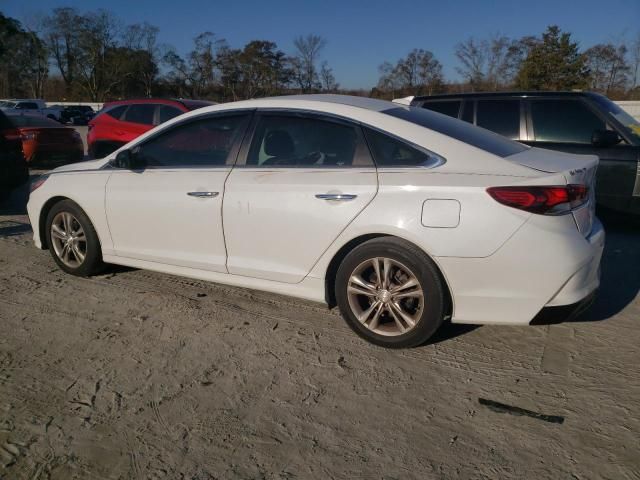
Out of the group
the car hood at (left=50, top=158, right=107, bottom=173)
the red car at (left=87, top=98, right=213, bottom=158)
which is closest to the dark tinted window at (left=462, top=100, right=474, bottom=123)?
the car hood at (left=50, top=158, right=107, bottom=173)

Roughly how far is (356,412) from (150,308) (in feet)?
6.70

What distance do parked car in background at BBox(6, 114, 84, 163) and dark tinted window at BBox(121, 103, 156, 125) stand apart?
52.8 inches

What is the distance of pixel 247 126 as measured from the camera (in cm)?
392

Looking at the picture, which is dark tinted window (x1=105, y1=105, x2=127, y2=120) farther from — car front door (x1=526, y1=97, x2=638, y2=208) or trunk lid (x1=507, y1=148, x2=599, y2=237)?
trunk lid (x1=507, y1=148, x2=599, y2=237)

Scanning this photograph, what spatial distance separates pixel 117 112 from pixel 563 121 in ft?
28.4

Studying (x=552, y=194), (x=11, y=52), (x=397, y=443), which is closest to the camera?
(x=397, y=443)

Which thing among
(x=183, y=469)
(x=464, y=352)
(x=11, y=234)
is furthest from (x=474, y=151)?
(x=11, y=234)

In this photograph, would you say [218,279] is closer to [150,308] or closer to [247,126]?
[150,308]

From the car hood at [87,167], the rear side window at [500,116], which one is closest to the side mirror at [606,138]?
the rear side window at [500,116]

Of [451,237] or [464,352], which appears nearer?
[451,237]

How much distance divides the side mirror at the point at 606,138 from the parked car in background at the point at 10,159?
770 cm

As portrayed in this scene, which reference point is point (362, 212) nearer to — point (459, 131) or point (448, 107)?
point (459, 131)

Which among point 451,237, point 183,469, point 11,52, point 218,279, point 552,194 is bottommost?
point 183,469

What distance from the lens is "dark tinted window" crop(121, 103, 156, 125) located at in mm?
10698
